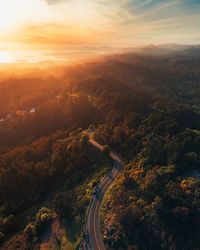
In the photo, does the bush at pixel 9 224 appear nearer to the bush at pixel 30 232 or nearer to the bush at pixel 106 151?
the bush at pixel 30 232

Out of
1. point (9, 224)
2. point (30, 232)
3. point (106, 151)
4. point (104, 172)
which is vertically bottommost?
point (9, 224)

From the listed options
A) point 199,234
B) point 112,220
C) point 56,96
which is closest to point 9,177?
point 112,220

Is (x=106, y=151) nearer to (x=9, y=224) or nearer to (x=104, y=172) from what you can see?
(x=104, y=172)

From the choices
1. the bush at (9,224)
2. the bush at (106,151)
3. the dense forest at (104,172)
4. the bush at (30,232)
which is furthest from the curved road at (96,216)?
the bush at (9,224)

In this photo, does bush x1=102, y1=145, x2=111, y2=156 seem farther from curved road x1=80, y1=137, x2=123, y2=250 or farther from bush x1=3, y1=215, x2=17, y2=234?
bush x1=3, y1=215, x2=17, y2=234

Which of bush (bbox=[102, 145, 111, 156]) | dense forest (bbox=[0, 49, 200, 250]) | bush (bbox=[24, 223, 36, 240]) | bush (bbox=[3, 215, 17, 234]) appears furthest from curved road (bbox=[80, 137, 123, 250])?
bush (bbox=[3, 215, 17, 234])

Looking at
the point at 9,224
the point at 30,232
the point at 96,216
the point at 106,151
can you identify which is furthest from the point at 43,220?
the point at 106,151

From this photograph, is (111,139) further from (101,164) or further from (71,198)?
(71,198)
